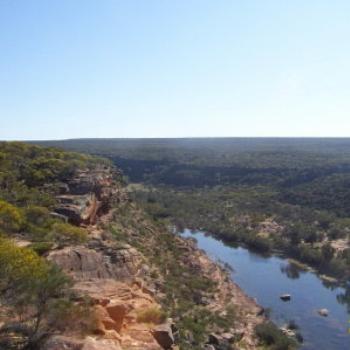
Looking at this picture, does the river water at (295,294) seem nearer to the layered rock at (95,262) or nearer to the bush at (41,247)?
the layered rock at (95,262)

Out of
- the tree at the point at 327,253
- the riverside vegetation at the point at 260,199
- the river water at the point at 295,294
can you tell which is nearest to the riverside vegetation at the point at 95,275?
the river water at the point at 295,294

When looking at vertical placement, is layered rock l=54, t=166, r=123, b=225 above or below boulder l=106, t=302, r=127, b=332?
above

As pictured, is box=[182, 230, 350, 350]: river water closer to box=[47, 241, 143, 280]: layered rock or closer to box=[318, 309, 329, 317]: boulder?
box=[318, 309, 329, 317]: boulder

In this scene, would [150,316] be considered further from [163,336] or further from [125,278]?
[125,278]

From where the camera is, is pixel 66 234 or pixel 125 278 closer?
pixel 125 278

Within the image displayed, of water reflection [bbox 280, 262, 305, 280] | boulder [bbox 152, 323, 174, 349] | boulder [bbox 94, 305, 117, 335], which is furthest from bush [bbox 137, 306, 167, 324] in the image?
water reflection [bbox 280, 262, 305, 280]

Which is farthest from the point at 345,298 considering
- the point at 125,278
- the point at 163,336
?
the point at 163,336
